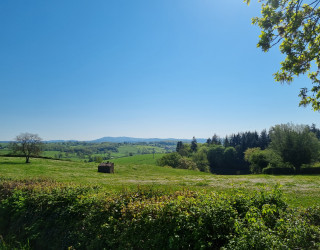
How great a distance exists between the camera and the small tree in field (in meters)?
40.9

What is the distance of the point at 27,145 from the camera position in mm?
41219

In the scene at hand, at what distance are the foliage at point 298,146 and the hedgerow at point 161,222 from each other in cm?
5197

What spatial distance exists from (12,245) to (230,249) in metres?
10.3

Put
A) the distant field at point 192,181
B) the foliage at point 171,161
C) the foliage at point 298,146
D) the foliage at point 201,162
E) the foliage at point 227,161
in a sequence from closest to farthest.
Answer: the distant field at point 192,181 < the foliage at point 298,146 < the foliage at point 171,161 < the foliage at point 201,162 < the foliage at point 227,161

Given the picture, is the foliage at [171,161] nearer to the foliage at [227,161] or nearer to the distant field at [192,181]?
the foliage at [227,161]

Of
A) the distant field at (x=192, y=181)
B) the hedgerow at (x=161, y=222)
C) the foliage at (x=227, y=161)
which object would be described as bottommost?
the foliage at (x=227, y=161)

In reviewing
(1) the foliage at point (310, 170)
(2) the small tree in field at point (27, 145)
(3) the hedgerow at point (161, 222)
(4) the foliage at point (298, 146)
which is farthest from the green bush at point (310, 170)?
(2) the small tree in field at point (27, 145)

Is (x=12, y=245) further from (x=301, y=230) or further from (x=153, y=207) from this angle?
(x=301, y=230)

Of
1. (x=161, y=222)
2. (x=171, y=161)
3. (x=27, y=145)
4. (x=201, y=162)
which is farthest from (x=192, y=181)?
(x=201, y=162)

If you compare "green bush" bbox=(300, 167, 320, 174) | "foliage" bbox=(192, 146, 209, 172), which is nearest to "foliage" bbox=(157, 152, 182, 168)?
"foliage" bbox=(192, 146, 209, 172)

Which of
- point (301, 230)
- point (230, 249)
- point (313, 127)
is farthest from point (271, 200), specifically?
point (313, 127)

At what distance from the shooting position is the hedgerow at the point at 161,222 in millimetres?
4681

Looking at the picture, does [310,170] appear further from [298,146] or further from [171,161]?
[171,161]

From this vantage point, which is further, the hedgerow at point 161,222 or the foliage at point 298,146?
the foliage at point 298,146
